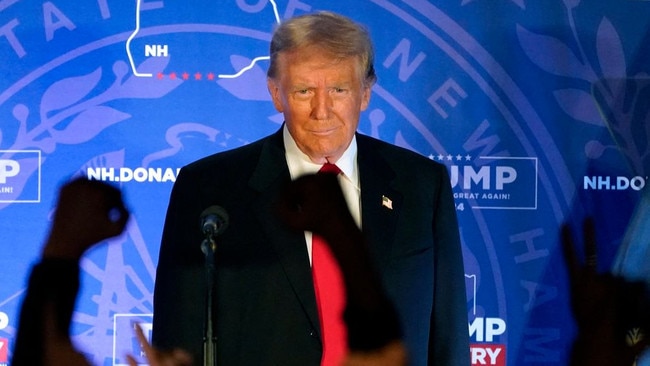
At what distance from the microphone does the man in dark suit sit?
1.23 feet

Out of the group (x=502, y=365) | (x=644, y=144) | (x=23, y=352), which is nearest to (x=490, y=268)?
(x=502, y=365)

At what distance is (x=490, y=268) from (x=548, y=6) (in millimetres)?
894

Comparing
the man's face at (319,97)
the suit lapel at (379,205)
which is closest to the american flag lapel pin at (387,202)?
the suit lapel at (379,205)

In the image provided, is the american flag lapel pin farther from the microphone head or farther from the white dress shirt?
the microphone head

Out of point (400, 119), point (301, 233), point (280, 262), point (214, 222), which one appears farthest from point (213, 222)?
point (400, 119)

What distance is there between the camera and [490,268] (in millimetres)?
2883

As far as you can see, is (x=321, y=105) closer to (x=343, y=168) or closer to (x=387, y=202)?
(x=343, y=168)

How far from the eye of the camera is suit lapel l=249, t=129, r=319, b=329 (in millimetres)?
2037

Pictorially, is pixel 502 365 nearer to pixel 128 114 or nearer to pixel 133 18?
pixel 128 114

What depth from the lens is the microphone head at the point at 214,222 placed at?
1.65 meters

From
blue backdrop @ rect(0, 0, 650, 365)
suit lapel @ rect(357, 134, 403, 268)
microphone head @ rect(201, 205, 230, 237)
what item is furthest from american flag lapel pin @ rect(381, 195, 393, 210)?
blue backdrop @ rect(0, 0, 650, 365)

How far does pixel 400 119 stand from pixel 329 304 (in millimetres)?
926

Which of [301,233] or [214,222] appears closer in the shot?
[214,222]

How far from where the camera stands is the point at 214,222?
166 centimetres
